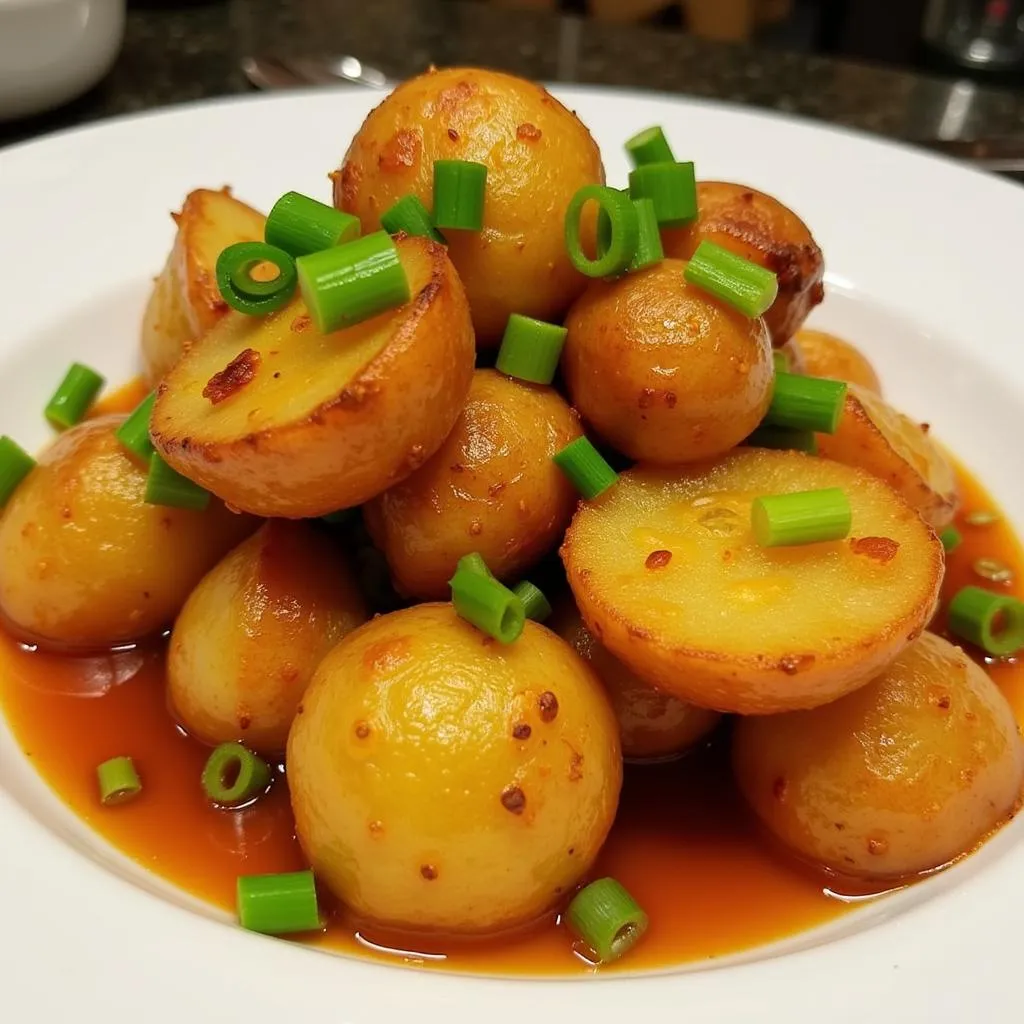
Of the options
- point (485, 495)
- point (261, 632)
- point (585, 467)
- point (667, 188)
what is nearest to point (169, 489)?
point (261, 632)

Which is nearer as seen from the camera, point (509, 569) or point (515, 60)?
point (509, 569)

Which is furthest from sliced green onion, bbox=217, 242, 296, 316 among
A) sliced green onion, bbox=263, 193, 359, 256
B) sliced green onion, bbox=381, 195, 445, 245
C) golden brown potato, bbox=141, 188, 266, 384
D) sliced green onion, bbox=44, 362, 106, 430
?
sliced green onion, bbox=44, 362, 106, 430

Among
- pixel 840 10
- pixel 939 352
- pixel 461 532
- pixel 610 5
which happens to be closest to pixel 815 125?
pixel 939 352

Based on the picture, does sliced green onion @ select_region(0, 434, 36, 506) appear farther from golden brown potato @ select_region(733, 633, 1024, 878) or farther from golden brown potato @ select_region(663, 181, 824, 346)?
golden brown potato @ select_region(733, 633, 1024, 878)

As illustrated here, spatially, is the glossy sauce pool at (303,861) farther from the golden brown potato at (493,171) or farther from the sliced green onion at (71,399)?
the golden brown potato at (493,171)

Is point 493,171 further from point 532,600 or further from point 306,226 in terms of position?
point 532,600

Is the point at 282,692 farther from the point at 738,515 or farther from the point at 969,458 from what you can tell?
the point at 969,458

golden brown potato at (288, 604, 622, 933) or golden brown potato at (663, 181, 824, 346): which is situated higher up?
golden brown potato at (663, 181, 824, 346)
